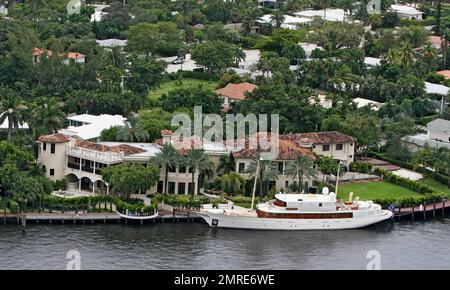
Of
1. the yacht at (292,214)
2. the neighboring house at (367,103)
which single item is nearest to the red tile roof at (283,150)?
the yacht at (292,214)

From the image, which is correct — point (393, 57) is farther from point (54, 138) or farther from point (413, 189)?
point (54, 138)

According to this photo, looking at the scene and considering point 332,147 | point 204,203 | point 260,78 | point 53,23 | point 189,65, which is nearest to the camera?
point 204,203

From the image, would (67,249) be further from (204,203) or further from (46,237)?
(204,203)

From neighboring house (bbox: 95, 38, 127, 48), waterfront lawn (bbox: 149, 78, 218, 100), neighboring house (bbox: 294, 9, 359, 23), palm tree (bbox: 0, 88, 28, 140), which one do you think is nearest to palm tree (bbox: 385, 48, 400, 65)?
waterfront lawn (bbox: 149, 78, 218, 100)

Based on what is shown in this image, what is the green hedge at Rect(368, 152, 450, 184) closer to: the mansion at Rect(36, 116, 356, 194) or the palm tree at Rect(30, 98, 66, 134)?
the mansion at Rect(36, 116, 356, 194)

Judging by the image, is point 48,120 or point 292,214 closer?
point 292,214

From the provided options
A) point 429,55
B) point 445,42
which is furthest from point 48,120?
point 445,42

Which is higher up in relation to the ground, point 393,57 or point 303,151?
point 393,57

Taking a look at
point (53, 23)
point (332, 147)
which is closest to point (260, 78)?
point (332, 147)
